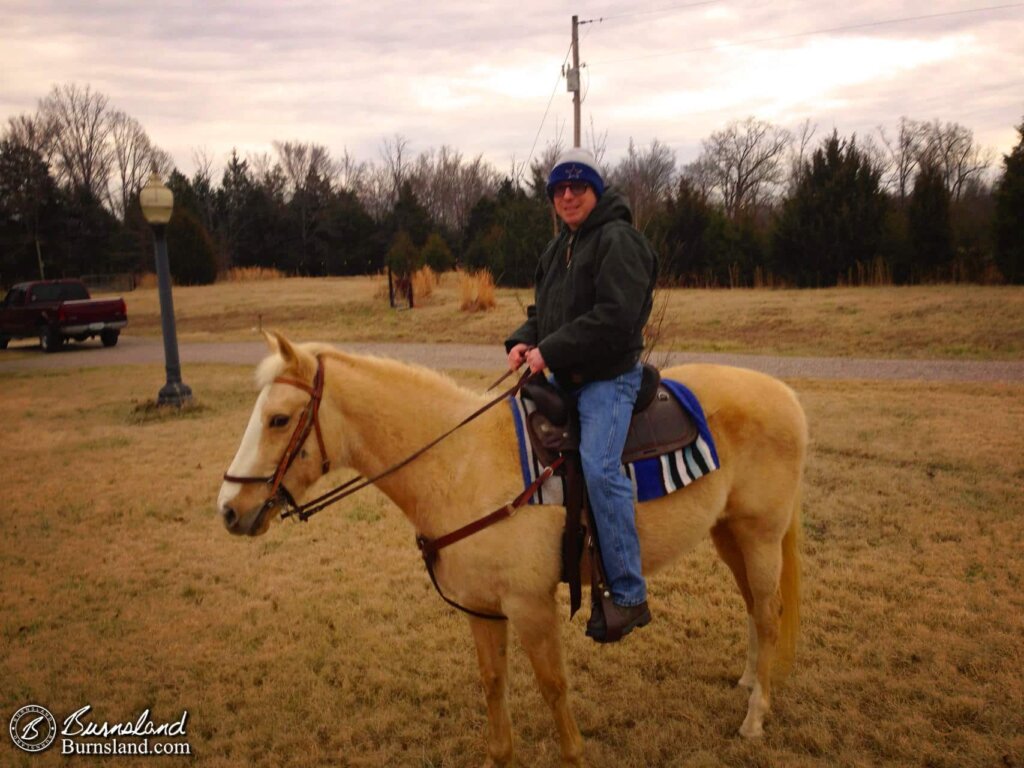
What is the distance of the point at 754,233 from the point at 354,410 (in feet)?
87.8

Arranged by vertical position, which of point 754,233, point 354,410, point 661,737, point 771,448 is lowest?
point 661,737

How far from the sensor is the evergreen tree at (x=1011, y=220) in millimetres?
19688

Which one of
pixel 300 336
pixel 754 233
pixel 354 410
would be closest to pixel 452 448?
pixel 354 410

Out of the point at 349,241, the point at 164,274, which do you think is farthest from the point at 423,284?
the point at 349,241

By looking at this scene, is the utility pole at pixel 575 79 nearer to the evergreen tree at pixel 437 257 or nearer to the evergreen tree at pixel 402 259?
the evergreen tree at pixel 402 259

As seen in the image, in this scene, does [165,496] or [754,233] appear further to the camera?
[754,233]

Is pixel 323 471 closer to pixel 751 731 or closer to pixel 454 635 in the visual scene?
pixel 454 635

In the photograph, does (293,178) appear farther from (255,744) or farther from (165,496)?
(255,744)

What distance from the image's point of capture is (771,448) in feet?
11.7

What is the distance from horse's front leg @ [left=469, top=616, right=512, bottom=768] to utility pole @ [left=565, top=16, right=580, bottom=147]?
1228 centimetres

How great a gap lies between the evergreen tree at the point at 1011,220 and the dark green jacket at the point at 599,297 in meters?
22.0

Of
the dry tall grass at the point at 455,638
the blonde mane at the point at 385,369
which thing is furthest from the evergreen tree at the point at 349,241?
the blonde mane at the point at 385,369

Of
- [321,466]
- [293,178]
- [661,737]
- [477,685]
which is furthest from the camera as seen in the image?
[293,178]

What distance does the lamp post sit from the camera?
10.6 metres
